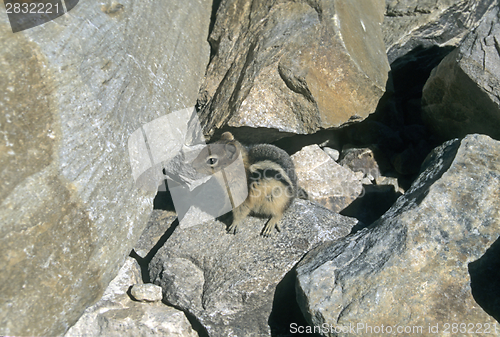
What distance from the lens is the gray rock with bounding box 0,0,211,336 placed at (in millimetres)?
2445

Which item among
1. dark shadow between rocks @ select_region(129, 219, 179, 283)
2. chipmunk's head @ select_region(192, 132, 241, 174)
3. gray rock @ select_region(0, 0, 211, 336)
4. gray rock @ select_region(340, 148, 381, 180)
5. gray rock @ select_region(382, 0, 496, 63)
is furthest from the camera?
gray rock @ select_region(382, 0, 496, 63)

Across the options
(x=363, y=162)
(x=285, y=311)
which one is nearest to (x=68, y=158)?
(x=285, y=311)

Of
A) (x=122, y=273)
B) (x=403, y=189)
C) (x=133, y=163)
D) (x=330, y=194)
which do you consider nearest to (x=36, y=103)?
(x=133, y=163)

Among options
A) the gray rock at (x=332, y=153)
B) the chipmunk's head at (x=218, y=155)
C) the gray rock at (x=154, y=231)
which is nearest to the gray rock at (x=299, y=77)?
the chipmunk's head at (x=218, y=155)

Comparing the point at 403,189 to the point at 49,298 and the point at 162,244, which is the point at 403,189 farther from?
the point at 49,298

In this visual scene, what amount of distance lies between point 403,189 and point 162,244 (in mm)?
2860

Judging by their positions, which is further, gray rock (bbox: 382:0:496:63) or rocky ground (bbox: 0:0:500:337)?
gray rock (bbox: 382:0:496:63)

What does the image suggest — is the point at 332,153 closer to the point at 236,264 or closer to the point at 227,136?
the point at 227,136

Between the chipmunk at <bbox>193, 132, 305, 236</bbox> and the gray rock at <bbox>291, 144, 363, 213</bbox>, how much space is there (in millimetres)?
506

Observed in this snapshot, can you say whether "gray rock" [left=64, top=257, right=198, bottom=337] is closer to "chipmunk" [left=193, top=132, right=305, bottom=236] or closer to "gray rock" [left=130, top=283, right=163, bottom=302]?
"gray rock" [left=130, top=283, right=163, bottom=302]

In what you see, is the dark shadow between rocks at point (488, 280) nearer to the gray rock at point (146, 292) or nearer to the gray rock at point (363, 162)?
the gray rock at point (363, 162)

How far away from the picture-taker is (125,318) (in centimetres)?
305

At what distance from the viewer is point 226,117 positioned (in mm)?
3801

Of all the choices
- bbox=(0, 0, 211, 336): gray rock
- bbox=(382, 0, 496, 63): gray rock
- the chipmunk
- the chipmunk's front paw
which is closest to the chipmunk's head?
the chipmunk
